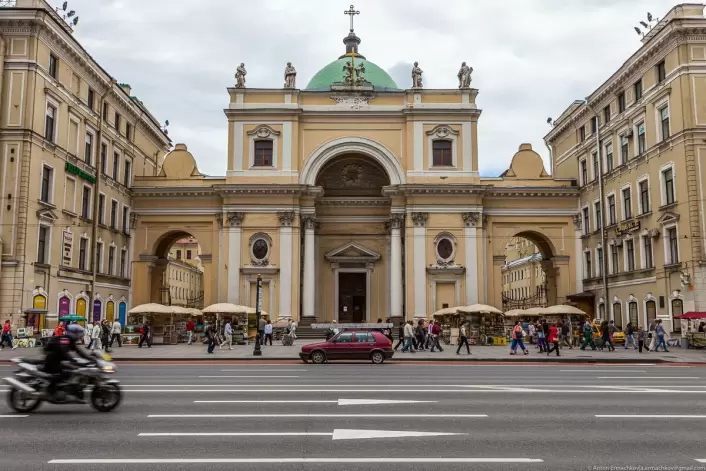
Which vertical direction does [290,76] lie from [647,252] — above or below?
above

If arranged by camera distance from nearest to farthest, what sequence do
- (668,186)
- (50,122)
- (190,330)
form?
1. (668,186)
2. (50,122)
3. (190,330)

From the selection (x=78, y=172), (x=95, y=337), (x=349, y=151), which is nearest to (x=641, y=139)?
(x=349, y=151)

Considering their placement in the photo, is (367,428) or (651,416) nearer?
(367,428)

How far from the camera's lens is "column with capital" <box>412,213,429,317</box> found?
151ft

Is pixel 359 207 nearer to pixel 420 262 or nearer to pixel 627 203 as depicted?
pixel 420 262

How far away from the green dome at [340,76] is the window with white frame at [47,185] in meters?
24.9

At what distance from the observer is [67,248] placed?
38.7 metres

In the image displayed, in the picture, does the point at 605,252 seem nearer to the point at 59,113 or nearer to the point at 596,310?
the point at 596,310

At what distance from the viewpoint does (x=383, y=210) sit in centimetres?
5125

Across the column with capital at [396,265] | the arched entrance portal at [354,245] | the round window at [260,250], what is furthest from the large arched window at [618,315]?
the round window at [260,250]

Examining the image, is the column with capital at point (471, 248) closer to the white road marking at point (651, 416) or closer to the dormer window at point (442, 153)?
the dormer window at point (442, 153)

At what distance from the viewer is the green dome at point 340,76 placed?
A: 5641 centimetres

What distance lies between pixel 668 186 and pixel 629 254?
19.9 feet

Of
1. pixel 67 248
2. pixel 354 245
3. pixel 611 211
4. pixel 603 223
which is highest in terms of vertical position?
pixel 611 211
